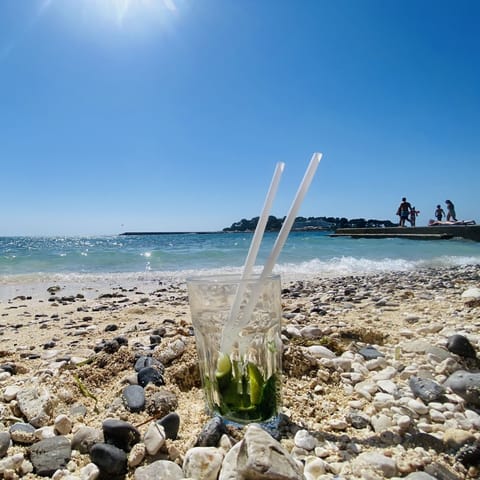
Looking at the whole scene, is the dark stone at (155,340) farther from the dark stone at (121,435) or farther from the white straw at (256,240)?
the white straw at (256,240)

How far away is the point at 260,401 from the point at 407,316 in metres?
2.39

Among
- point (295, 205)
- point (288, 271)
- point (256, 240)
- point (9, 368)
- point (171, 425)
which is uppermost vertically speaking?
point (295, 205)

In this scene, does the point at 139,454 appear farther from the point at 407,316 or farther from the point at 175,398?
the point at 407,316

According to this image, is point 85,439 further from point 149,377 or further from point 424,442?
point 424,442

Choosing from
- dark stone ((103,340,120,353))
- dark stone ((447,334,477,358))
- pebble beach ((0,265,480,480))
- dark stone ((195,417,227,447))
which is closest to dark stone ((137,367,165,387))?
pebble beach ((0,265,480,480))

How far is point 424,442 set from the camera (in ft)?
4.10

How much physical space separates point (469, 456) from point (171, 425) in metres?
1.05

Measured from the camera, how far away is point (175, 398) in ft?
5.18

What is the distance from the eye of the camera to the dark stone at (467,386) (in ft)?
4.91

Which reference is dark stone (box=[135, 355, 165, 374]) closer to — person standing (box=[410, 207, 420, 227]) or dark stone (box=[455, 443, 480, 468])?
dark stone (box=[455, 443, 480, 468])

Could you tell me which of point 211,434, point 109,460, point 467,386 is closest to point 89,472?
point 109,460

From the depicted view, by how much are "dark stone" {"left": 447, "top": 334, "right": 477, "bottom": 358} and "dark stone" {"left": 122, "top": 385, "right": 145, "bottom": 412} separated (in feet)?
5.98

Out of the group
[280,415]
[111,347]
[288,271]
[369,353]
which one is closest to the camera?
[280,415]

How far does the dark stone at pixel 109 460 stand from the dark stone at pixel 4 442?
0.36 m
